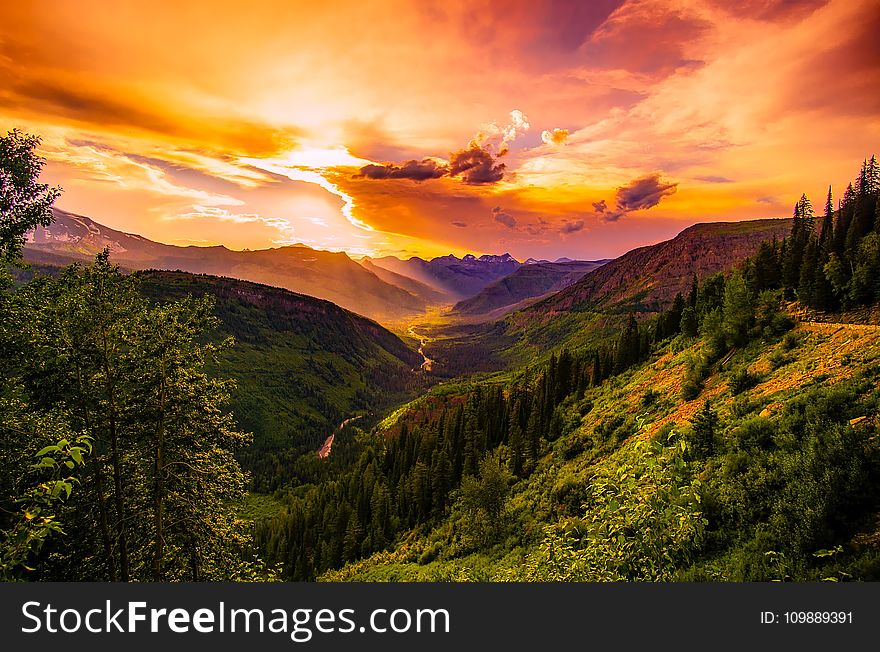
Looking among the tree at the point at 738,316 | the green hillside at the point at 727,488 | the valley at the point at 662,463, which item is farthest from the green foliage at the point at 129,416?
the tree at the point at 738,316

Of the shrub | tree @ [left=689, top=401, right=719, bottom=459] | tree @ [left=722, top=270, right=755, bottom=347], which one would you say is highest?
tree @ [left=722, top=270, right=755, bottom=347]

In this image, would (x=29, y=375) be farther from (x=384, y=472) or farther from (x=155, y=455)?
(x=384, y=472)

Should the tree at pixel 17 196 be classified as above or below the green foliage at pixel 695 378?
above

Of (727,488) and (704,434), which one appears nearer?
(727,488)

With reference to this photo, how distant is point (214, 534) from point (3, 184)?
14325 mm

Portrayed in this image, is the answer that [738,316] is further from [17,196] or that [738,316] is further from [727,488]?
[17,196]

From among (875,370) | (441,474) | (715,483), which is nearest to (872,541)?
(715,483)

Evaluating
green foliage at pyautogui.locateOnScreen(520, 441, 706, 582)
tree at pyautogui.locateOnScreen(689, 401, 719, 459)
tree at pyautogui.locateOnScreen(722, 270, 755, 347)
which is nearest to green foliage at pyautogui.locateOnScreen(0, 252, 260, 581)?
green foliage at pyautogui.locateOnScreen(520, 441, 706, 582)

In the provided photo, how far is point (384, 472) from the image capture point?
327ft

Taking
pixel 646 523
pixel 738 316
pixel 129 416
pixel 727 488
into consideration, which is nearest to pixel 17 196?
pixel 129 416

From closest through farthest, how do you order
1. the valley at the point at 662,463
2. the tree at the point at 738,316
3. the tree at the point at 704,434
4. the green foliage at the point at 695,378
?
1. the valley at the point at 662,463
2. the tree at the point at 704,434
3. the green foliage at the point at 695,378
4. the tree at the point at 738,316

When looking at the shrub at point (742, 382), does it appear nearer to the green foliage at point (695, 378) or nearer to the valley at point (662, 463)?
the valley at point (662, 463)

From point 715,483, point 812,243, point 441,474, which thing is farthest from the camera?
point 441,474

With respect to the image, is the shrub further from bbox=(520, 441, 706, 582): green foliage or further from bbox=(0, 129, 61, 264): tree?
bbox=(0, 129, 61, 264): tree
